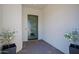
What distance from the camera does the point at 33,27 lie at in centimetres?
817

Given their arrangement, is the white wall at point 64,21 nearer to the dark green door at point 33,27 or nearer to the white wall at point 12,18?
the white wall at point 12,18

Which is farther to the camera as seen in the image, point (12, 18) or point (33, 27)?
point (33, 27)

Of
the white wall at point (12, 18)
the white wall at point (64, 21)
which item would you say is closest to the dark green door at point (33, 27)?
the white wall at point (64, 21)

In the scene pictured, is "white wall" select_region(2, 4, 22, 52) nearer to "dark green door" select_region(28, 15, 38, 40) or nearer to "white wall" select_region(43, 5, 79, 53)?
"white wall" select_region(43, 5, 79, 53)

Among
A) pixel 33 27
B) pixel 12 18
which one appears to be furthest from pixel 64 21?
pixel 33 27

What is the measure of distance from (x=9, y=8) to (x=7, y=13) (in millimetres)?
215

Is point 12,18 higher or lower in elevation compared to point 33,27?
higher

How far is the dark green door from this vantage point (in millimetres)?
7994

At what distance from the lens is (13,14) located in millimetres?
4453

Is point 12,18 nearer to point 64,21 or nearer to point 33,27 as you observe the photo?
point 64,21

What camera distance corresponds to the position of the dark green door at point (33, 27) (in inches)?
315

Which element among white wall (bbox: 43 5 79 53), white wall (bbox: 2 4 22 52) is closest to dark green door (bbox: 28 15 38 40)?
white wall (bbox: 43 5 79 53)
